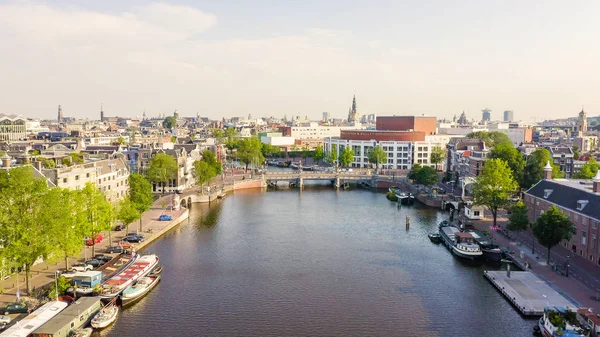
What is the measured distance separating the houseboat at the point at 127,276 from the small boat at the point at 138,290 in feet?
1.93

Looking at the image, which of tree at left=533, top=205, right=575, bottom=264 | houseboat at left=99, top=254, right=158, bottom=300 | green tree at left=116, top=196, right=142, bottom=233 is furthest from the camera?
green tree at left=116, top=196, right=142, bottom=233

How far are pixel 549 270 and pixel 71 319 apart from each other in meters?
43.2

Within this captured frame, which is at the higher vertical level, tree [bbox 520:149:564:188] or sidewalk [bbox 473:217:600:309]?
tree [bbox 520:149:564:188]

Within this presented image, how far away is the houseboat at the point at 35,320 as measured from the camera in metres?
33.2

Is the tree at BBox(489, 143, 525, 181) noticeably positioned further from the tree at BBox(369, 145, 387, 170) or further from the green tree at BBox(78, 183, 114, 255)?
the green tree at BBox(78, 183, 114, 255)

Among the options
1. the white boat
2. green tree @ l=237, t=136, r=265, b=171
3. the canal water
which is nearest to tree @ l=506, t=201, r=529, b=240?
the canal water

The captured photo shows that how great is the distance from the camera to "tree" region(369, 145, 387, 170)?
14162cm

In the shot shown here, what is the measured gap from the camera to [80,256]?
51938 millimetres

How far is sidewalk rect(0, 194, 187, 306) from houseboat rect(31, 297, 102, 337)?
19.3ft

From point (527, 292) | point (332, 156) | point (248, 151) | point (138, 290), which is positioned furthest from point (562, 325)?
point (332, 156)

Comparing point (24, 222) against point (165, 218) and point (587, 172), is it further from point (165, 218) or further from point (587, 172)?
point (587, 172)

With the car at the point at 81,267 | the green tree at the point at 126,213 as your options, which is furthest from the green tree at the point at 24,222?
the green tree at the point at 126,213

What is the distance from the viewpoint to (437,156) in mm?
141500

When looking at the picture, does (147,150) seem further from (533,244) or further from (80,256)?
(533,244)
